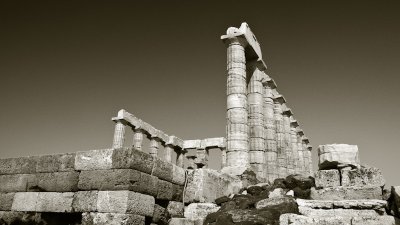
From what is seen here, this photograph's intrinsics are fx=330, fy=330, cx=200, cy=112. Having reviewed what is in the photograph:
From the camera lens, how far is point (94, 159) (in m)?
6.62

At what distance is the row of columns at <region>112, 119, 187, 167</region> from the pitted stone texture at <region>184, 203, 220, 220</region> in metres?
14.8

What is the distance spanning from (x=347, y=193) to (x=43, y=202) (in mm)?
6929

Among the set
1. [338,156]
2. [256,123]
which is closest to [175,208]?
[338,156]

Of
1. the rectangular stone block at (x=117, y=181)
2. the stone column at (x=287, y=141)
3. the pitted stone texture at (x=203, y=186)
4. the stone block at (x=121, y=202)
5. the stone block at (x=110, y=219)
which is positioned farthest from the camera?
the stone column at (x=287, y=141)

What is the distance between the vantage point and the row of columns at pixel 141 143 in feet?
81.3

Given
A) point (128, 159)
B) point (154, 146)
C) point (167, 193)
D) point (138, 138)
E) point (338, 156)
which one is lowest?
point (167, 193)

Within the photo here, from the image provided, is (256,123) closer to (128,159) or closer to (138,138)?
(138,138)

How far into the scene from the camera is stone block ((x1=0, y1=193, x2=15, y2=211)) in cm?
734

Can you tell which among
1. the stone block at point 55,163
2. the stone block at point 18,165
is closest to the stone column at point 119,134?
the stone block at point 18,165

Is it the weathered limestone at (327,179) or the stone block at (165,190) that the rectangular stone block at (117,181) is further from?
the weathered limestone at (327,179)

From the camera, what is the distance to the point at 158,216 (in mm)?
6816

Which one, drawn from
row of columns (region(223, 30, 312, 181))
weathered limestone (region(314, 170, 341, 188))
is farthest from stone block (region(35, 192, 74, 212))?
row of columns (region(223, 30, 312, 181))

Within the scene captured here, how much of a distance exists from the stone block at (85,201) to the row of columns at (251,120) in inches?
307

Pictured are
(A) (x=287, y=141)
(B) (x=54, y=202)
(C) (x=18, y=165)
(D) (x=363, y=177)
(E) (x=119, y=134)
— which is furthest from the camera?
(E) (x=119, y=134)
